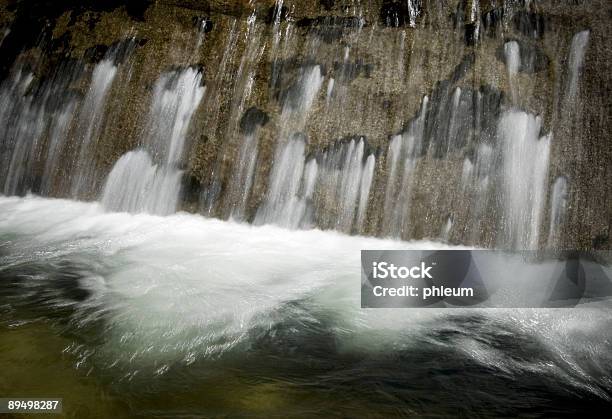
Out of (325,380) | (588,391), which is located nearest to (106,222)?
(325,380)

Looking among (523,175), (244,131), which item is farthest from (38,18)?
(523,175)

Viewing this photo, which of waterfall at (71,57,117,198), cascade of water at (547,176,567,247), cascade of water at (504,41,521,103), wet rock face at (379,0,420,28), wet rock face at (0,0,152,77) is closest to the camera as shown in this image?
cascade of water at (547,176,567,247)

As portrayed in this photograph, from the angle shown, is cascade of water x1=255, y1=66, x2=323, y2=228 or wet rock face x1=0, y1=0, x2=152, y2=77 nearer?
cascade of water x1=255, y1=66, x2=323, y2=228

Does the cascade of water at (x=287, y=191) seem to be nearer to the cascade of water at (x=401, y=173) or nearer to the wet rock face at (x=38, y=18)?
the cascade of water at (x=401, y=173)

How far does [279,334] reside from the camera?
Result: 12.1 feet

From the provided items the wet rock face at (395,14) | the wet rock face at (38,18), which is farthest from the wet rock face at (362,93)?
the wet rock face at (38,18)

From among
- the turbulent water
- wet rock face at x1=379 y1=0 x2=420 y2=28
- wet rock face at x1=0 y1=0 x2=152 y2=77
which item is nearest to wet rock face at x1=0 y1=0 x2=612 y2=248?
wet rock face at x1=379 y1=0 x2=420 y2=28

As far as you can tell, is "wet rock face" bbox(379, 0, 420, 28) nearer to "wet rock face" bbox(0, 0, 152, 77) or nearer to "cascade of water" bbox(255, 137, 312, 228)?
"cascade of water" bbox(255, 137, 312, 228)

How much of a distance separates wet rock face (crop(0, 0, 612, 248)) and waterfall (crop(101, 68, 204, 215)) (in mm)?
165

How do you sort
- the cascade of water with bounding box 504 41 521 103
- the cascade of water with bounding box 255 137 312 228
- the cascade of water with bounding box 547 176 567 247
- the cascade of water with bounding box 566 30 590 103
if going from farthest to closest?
the cascade of water with bounding box 255 137 312 228 < the cascade of water with bounding box 504 41 521 103 < the cascade of water with bounding box 566 30 590 103 < the cascade of water with bounding box 547 176 567 247

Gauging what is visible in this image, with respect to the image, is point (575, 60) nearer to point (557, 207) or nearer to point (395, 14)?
point (557, 207)

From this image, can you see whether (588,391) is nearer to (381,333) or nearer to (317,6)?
(381,333)

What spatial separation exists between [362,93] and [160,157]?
3.79m

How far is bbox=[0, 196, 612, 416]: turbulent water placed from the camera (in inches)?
112
